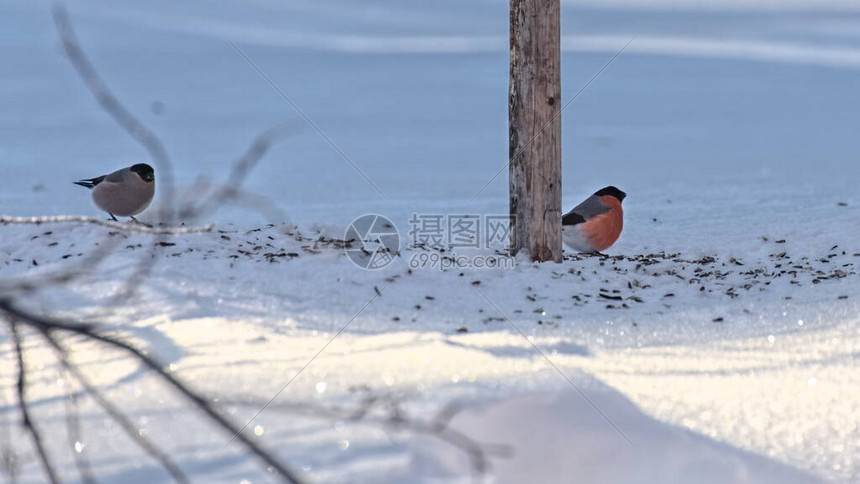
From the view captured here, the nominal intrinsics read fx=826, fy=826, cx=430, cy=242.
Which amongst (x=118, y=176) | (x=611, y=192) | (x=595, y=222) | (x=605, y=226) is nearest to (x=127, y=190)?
(x=118, y=176)

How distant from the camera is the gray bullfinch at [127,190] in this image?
7938 mm

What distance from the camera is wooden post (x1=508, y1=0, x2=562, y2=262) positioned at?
7.28m

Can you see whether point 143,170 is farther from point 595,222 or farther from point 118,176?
point 595,222

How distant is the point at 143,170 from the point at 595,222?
440cm

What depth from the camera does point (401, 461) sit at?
8.60 ft

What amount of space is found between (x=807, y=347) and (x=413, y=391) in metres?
2.77

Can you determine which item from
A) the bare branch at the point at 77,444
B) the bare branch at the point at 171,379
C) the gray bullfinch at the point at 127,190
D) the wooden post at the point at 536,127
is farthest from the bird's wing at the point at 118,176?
the bare branch at the point at 171,379

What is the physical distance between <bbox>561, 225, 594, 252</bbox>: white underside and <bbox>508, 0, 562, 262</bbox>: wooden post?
15.3 inches

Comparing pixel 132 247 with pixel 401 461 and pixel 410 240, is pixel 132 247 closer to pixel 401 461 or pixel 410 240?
pixel 410 240

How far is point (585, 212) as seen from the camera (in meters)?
8.01

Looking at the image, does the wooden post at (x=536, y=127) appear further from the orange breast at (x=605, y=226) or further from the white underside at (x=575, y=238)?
the orange breast at (x=605, y=226)

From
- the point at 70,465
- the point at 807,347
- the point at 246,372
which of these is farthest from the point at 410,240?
the point at 70,465

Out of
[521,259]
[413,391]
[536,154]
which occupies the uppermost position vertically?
[536,154]

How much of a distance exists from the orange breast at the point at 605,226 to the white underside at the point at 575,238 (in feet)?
0.15
